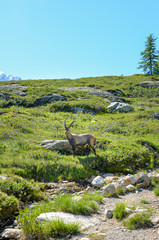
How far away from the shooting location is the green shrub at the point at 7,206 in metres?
6.52

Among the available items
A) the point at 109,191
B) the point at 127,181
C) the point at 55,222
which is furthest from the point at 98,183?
the point at 55,222

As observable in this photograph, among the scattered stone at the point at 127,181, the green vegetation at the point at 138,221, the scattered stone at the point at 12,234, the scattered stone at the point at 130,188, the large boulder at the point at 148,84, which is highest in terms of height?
the large boulder at the point at 148,84

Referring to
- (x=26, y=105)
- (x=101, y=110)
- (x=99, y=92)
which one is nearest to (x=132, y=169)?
(x=101, y=110)

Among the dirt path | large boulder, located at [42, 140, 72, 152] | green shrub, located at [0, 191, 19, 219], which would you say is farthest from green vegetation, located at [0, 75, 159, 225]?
the dirt path

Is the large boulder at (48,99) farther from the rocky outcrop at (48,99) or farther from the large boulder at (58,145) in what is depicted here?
the large boulder at (58,145)

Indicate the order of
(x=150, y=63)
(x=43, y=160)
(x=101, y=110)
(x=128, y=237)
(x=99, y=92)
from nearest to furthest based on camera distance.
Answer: (x=128, y=237), (x=43, y=160), (x=101, y=110), (x=99, y=92), (x=150, y=63)

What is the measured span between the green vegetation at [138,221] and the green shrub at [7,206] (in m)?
3.87

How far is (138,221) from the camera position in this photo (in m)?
5.32

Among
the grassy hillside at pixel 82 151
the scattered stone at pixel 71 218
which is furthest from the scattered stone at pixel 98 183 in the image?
the scattered stone at pixel 71 218

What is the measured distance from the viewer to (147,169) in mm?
12000

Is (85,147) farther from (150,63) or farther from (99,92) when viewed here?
(150,63)

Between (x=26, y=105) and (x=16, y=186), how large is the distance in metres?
25.0

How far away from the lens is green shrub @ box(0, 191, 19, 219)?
652cm

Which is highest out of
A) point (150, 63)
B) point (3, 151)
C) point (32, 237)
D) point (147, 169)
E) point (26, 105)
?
point (150, 63)
